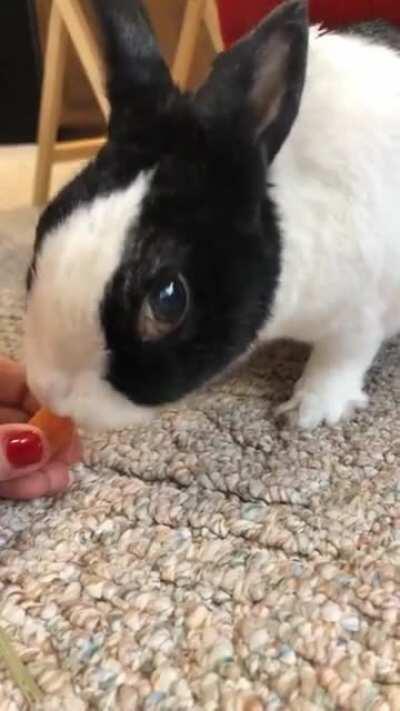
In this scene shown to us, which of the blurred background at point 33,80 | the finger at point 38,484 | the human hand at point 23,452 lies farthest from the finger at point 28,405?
the blurred background at point 33,80

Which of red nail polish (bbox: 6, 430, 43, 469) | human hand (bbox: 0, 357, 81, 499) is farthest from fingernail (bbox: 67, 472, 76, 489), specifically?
red nail polish (bbox: 6, 430, 43, 469)

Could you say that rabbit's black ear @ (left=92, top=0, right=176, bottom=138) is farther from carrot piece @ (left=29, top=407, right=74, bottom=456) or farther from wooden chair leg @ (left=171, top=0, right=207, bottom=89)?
wooden chair leg @ (left=171, top=0, right=207, bottom=89)

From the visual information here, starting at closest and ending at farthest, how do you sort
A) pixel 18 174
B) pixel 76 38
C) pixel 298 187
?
1. pixel 298 187
2. pixel 76 38
3. pixel 18 174

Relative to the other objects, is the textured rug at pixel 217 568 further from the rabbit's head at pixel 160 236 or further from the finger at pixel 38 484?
the rabbit's head at pixel 160 236

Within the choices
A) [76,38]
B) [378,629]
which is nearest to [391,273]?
[378,629]

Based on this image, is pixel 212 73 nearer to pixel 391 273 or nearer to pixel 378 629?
pixel 391 273

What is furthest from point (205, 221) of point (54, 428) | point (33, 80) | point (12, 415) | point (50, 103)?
point (33, 80)

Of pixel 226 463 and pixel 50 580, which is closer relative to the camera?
pixel 50 580

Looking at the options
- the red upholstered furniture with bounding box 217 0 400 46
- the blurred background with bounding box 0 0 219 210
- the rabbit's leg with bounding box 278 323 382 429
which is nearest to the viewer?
the rabbit's leg with bounding box 278 323 382 429
